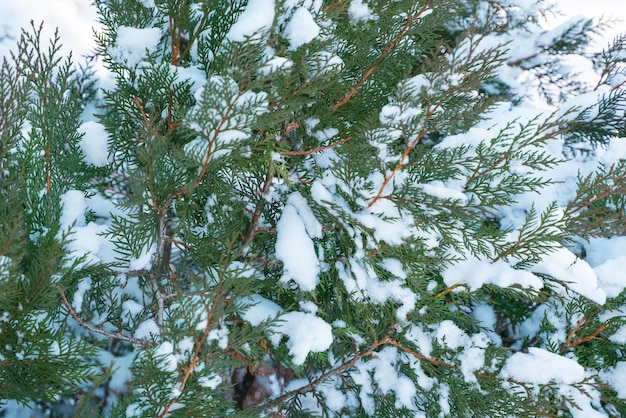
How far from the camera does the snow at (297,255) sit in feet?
6.38

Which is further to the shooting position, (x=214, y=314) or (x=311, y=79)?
(x=311, y=79)

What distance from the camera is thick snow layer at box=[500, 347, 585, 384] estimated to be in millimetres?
2168

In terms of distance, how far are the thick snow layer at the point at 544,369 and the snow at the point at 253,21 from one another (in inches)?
74.4

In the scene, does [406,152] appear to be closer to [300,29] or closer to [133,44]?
[300,29]

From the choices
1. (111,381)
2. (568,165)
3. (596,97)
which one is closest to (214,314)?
(568,165)

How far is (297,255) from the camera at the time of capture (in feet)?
6.39

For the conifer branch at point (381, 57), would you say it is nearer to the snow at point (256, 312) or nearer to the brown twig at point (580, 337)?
the snow at point (256, 312)

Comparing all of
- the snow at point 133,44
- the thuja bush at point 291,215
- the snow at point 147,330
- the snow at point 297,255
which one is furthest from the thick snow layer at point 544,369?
the snow at point 133,44

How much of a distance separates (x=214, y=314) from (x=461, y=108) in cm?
119

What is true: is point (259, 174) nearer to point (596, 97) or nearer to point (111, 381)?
point (596, 97)

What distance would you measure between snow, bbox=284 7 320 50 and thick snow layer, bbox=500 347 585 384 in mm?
1770

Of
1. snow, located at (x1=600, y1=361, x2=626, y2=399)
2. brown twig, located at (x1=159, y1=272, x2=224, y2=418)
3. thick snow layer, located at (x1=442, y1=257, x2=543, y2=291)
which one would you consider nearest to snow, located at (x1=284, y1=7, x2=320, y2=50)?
brown twig, located at (x1=159, y1=272, x2=224, y2=418)

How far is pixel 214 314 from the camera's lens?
1.54 metres

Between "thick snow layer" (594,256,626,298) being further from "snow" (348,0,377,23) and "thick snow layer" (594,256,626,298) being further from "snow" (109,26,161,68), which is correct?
"snow" (109,26,161,68)
